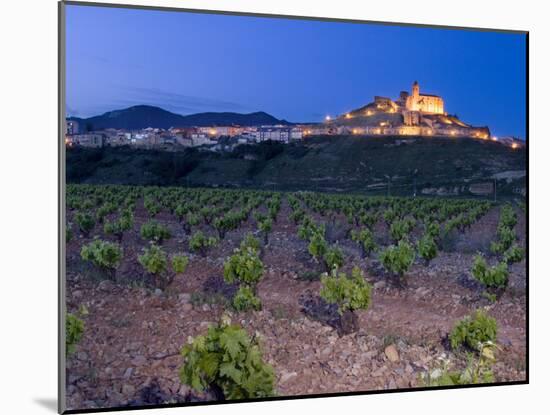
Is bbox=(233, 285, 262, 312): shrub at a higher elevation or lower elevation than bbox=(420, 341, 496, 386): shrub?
higher

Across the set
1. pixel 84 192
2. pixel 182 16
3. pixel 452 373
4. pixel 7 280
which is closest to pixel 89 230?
pixel 84 192

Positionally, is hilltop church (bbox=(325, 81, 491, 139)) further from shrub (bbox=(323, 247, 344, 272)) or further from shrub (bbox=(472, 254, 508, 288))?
shrub (bbox=(472, 254, 508, 288))

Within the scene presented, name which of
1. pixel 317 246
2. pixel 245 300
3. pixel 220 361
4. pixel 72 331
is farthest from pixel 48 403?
pixel 317 246

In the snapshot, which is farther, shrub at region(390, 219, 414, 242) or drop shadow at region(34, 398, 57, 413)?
shrub at region(390, 219, 414, 242)

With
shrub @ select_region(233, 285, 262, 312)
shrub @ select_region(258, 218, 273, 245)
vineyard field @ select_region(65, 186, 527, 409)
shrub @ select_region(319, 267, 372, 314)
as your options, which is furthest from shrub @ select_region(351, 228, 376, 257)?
shrub @ select_region(233, 285, 262, 312)

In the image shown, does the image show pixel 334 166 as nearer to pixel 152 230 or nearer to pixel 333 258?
pixel 333 258

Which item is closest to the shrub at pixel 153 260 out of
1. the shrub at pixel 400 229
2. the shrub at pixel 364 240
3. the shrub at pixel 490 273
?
the shrub at pixel 364 240
